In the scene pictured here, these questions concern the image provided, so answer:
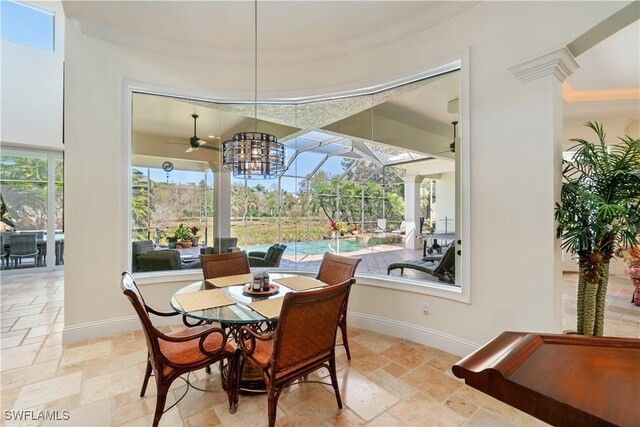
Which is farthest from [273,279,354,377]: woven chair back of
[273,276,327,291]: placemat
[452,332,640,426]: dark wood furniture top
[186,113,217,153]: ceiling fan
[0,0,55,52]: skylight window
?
[0,0,55,52]: skylight window

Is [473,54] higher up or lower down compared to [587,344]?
higher up

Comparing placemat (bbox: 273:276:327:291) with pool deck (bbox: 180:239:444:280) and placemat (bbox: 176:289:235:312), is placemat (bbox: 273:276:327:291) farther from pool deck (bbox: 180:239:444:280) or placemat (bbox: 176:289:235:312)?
pool deck (bbox: 180:239:444:280)

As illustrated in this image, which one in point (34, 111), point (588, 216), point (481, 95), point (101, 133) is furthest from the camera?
point (34, 111)

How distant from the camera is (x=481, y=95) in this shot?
261 cm

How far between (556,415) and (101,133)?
167 inches

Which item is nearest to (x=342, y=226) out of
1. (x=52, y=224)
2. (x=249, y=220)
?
(x=249, y=220)

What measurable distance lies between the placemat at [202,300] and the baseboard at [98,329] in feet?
5.70

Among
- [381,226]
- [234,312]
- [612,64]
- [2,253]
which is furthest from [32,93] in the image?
[612,64]

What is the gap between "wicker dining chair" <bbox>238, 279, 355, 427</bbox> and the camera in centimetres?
164

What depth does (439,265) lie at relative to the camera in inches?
126

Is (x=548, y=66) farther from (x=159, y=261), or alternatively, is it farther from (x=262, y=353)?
(x=159, y=261)

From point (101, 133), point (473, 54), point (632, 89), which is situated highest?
point (632, 89)

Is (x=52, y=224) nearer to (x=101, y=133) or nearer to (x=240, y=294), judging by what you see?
(x=101, y=133)

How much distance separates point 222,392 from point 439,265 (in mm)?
2530
